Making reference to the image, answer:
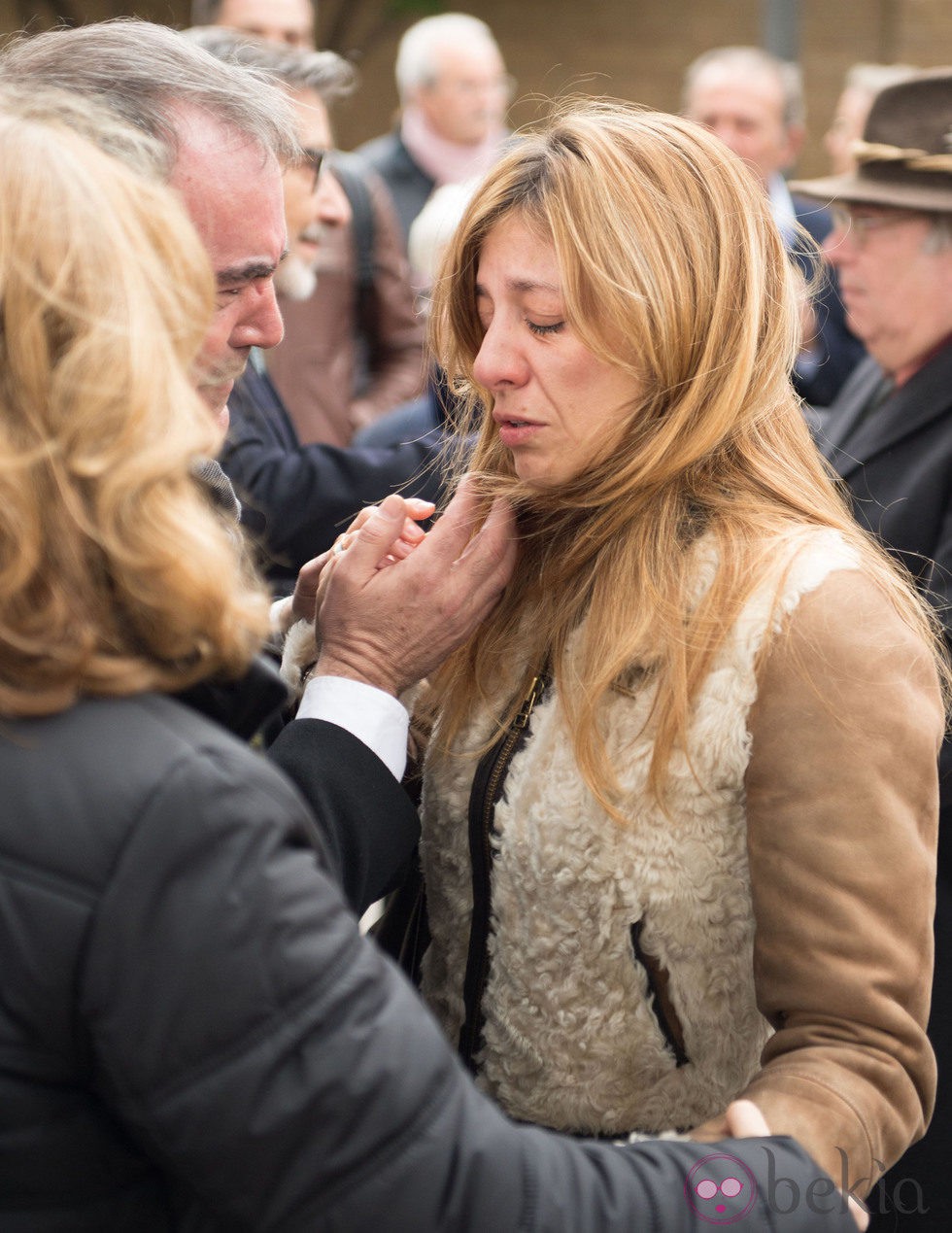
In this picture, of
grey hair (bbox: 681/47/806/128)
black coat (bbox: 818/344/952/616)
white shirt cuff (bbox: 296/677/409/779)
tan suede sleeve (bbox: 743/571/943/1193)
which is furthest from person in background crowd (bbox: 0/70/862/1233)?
grey hair (bbox: 681/47/806/128)

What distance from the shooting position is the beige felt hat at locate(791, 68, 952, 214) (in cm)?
303

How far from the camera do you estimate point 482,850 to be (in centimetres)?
177

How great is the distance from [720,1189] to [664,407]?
999mm

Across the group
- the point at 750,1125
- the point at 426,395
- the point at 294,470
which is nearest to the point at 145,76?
the point at 294,470

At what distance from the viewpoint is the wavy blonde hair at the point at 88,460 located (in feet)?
3.32

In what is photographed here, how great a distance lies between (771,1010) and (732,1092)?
208 mm

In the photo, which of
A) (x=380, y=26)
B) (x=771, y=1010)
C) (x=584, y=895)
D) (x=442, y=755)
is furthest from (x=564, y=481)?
(x=380, y=26)

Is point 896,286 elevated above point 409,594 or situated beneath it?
elevated above

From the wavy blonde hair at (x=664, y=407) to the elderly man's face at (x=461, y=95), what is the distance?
14.2 feet

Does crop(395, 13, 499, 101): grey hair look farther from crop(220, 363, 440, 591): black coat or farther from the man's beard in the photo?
crop(220, 363, 440, 591): black coat

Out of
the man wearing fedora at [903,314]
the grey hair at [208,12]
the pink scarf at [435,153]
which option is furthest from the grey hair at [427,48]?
the man wearing fedora at [903,314]

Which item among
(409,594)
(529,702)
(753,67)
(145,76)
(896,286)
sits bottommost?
(529,702)

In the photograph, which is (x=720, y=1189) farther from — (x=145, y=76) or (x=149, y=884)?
(x=145, y=76)

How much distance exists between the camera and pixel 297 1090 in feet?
3.21
